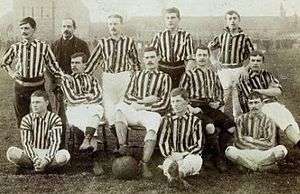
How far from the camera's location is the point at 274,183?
3703 millimetres

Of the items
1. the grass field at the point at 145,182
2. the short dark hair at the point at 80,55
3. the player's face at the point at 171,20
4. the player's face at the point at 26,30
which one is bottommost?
the grass field at the point at 145,182

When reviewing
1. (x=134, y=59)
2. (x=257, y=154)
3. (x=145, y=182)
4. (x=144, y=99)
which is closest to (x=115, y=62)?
(x=134, y=59)

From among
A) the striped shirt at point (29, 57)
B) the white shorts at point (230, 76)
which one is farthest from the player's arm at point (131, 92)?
the white shorts at point (230, 76)

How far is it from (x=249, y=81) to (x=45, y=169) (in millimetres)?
2089

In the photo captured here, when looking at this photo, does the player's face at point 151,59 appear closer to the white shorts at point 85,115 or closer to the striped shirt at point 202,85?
the striped shirt at point 202,85

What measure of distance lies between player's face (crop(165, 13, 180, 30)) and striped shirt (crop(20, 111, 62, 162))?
1.45m

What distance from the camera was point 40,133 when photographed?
4.06 metres

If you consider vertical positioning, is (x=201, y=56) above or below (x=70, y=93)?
above

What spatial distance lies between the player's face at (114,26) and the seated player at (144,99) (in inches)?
18.7

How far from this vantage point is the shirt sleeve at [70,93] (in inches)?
173

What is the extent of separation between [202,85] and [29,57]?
5.44 feet

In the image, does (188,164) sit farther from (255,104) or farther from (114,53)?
(114,53)

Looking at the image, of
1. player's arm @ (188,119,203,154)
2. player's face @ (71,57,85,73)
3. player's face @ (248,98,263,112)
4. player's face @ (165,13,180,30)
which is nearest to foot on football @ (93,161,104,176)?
player's arm @ (188,119,203,154)

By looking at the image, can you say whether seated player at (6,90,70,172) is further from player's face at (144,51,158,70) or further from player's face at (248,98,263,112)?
player's face at (248,98,263,112)
